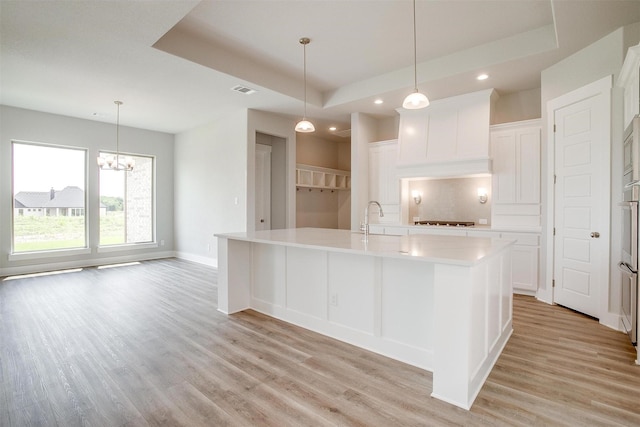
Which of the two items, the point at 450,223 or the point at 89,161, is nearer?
the point at 450,223

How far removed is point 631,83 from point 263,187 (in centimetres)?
557

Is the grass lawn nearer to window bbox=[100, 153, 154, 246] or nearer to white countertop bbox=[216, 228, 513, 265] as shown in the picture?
window bbox=[100, 153, 154, 246]

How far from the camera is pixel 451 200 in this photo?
567 cm

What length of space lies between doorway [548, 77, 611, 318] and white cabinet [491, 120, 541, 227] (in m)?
0.50

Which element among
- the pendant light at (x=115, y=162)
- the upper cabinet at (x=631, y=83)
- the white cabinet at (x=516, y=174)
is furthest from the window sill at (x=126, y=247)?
the upper cabinet at (x=631, y=83)

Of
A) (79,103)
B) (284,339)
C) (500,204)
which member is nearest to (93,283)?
(79,103)

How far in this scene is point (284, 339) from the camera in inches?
117

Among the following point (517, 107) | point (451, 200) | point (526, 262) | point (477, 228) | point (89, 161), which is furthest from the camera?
point (89, 161)

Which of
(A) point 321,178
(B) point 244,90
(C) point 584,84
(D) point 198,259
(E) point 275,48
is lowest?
(D) point 198,259

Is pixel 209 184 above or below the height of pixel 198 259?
above

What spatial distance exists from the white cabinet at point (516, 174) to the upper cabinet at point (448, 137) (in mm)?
222

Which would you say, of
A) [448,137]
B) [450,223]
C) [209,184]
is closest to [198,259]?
[209,184]

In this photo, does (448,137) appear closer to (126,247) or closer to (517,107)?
(517,107)

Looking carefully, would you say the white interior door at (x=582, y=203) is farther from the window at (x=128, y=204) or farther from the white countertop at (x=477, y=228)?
Result: the window at (x=128, y=204)
